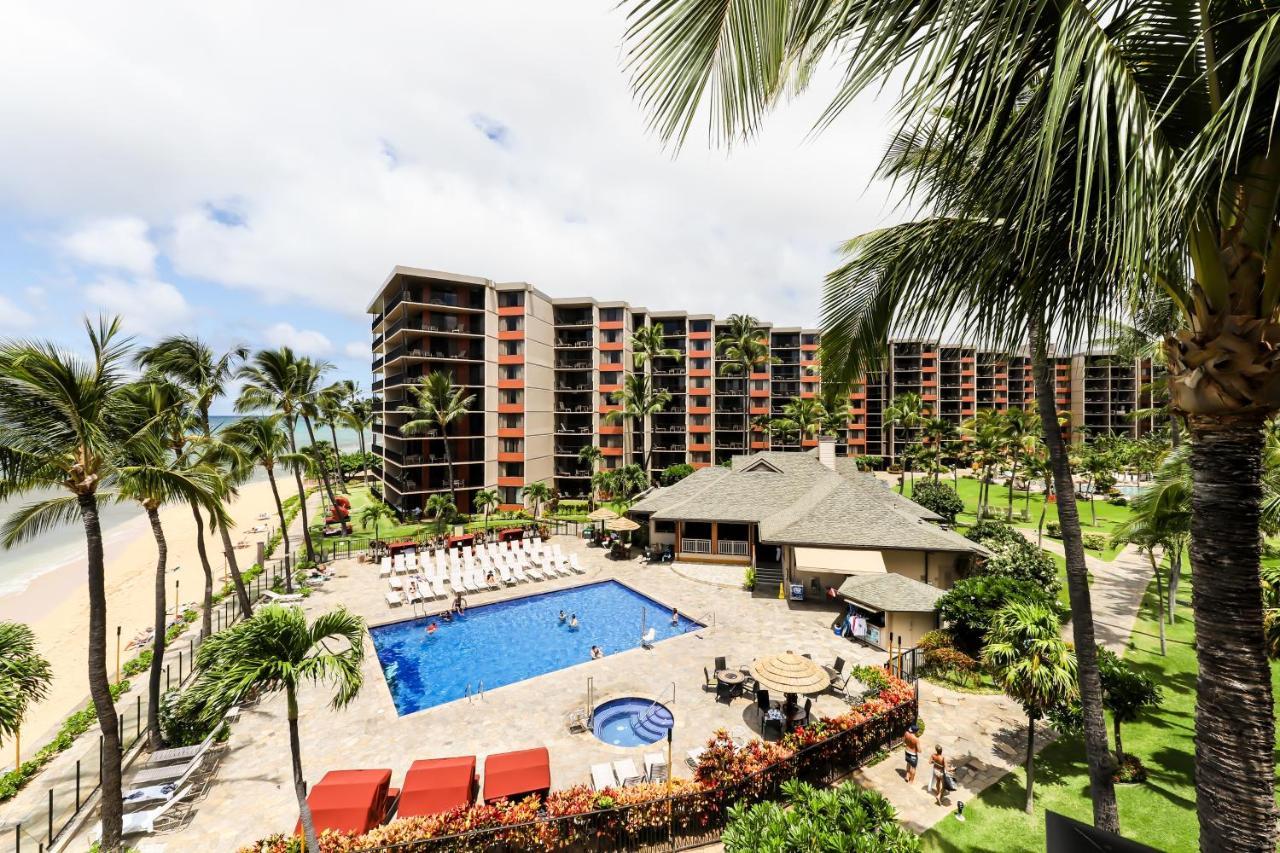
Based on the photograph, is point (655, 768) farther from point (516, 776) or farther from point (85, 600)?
point (85, 600)

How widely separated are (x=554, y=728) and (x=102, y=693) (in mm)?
9789

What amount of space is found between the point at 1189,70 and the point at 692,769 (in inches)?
541

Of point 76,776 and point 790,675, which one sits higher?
point 790,675

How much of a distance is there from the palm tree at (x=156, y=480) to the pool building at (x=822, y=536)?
66.8ft

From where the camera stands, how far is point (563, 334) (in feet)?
174

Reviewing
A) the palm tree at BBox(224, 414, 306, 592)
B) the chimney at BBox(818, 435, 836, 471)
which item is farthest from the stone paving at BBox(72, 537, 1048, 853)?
the chimney at BBox(818, 435, 836, 471)

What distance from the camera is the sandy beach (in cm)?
1827

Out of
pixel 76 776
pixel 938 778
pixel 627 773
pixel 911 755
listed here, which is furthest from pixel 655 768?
pixel 76 776

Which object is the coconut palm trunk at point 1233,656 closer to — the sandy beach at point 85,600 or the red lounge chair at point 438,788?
the red lounge chair at point 438,788

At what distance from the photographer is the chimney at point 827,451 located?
31391mm

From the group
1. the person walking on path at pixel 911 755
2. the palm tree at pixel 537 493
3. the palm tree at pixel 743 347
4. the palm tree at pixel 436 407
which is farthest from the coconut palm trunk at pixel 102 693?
the palm tree at pixel 743 347

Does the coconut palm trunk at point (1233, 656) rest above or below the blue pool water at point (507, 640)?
above

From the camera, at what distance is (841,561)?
2112 cm

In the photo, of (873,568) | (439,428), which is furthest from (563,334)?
(873,568)
